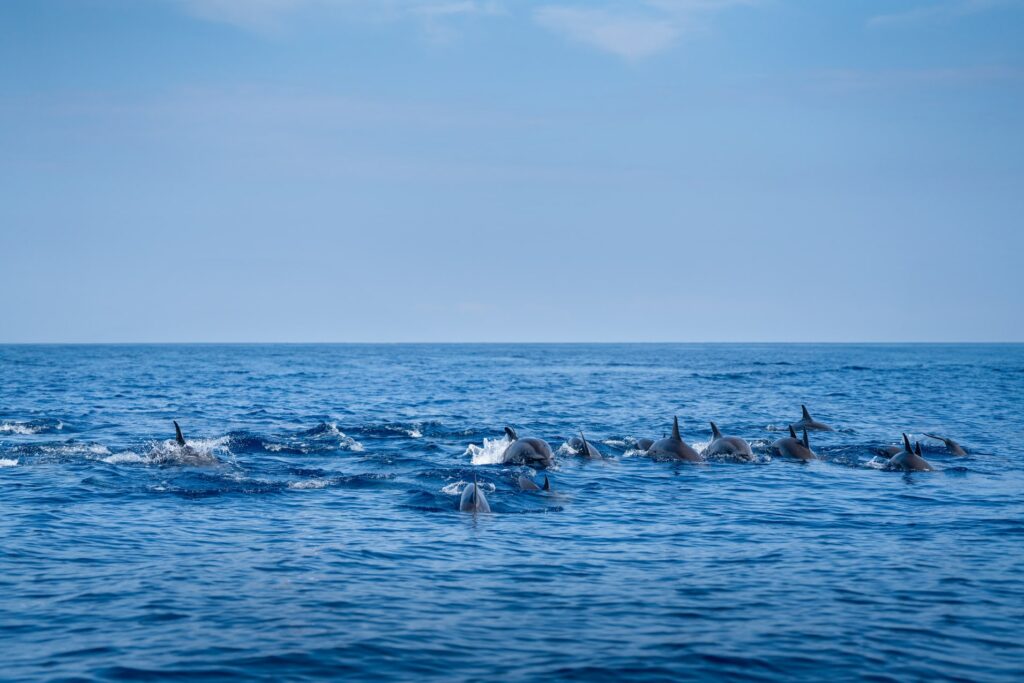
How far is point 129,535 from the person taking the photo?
17047 millimetres

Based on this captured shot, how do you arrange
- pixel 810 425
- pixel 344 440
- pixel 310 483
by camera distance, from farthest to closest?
pixel 810 425, pixel 344 440, pixel 310 483

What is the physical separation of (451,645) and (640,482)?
44.6ft

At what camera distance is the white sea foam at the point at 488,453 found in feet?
88.4

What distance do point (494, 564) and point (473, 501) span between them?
458 centimetres

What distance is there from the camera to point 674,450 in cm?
2850

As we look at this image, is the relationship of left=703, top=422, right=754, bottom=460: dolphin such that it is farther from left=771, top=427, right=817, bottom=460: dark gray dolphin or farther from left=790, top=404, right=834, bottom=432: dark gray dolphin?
left=790, top=404, right=834, bottom=432: dark gray dolphin

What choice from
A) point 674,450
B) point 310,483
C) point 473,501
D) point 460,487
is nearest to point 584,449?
point 674,450

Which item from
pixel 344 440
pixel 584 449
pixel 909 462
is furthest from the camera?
pixel 344 440

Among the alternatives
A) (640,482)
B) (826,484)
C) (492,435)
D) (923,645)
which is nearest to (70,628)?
(923,645)

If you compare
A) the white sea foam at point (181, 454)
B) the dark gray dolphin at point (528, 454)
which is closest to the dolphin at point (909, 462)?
the dark gray dolphin at point (528, 454)

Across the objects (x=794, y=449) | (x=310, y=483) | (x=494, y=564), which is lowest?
(x=494, y=564)

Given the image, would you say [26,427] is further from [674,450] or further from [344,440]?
[674,450]

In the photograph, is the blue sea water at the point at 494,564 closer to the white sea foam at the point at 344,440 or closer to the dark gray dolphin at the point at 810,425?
the white sea foam at the point at 344,440

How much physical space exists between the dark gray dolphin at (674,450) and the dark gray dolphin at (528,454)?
3698 millimetres
